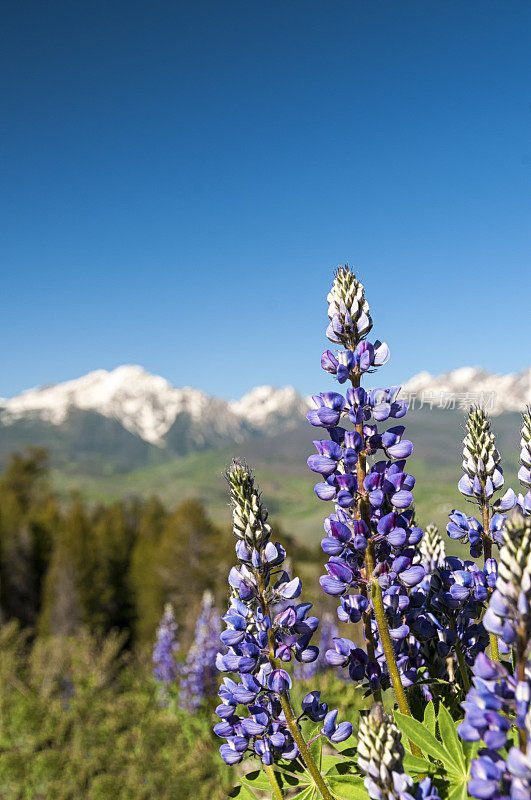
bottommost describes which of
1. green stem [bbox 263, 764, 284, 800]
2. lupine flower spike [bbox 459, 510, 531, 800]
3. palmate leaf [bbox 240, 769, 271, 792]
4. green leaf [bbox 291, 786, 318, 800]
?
palmate leaf [bbox 240, 769, 271, 792]

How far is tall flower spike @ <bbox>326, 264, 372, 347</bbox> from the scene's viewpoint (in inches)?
86.4

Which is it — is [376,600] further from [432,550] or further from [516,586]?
[432,550]

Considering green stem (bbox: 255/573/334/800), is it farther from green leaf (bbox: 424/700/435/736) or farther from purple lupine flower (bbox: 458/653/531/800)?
purple lupine flower (bbox: 458/653/531/800)

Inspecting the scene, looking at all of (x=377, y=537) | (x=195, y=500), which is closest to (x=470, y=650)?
(x=377, y=537)

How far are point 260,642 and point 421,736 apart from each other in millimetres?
687

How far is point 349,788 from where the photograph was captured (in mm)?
1949

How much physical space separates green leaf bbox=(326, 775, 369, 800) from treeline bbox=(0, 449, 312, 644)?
3506cm

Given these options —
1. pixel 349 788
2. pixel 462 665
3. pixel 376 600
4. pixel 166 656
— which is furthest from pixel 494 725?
pixel 166 656

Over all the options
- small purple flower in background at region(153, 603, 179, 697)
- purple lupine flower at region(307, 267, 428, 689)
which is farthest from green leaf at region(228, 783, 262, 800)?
small purple flower in background at region(153, 603, 179, 697)

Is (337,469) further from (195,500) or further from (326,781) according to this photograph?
(195,500)

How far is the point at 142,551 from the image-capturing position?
151 ft

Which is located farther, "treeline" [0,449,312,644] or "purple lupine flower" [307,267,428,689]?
"treeline" [0,449,312,644]

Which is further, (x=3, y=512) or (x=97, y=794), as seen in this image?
(x=3, y=512)

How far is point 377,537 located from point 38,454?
2876 inches
